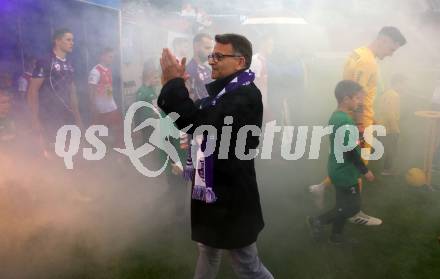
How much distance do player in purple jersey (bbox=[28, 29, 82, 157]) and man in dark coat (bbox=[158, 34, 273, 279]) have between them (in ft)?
8.44

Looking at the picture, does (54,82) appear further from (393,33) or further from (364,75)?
(393,33)

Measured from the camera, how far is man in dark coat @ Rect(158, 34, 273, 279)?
2043 millimetres

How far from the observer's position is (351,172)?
327cm

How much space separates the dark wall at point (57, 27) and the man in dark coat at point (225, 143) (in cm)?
316

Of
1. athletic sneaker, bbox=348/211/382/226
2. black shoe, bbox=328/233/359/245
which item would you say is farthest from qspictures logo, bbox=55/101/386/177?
black shoe, bbox=328/233/359/245

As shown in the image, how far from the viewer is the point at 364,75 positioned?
3.83 m

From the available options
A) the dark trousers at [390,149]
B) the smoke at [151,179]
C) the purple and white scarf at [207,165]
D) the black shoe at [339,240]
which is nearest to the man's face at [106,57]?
the smoke at [151,179]

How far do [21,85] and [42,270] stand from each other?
2.29 m

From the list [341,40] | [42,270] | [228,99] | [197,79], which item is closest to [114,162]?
[197,79]

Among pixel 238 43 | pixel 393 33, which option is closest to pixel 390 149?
pixel 393 33

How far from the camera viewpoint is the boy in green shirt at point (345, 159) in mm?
3230

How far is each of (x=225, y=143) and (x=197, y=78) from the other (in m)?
2.10

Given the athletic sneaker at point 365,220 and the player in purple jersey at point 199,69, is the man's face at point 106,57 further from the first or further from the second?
the athletic sneaker at point 365,220

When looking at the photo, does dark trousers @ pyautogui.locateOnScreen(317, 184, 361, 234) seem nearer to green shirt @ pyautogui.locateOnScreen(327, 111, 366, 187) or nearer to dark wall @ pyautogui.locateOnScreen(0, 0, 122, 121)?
green shirt @ pyautogui.locateOnScreen(327, 111, 366, 187)
